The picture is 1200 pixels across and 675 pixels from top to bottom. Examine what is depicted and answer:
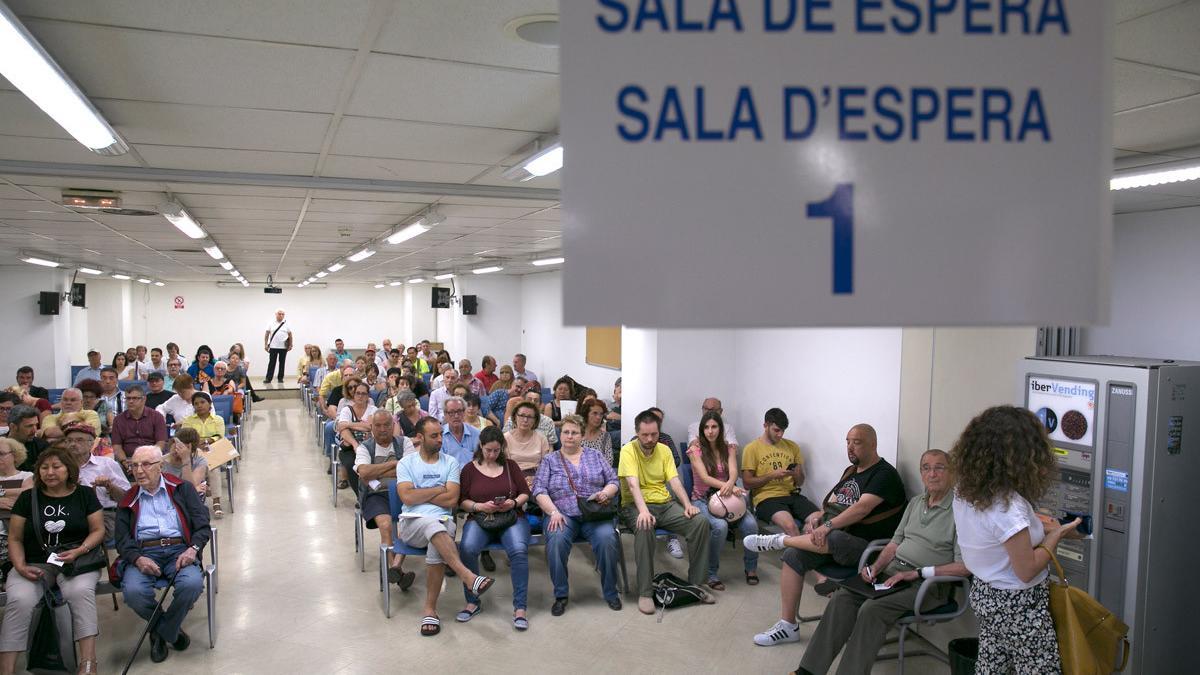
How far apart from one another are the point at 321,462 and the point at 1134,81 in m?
9.86

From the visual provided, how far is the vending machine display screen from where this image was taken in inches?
154

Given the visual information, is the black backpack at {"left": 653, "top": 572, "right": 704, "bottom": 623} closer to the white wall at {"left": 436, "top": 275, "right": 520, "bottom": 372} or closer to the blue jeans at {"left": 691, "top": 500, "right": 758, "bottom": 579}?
the blue jeans at {"left": 691, "top": 500, "right": 758, "bottom": 579}

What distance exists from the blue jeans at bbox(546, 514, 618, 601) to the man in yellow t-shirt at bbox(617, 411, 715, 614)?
0.71 feet

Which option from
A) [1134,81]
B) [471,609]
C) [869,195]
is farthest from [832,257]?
[471,609]

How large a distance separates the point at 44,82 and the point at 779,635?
4.54 m

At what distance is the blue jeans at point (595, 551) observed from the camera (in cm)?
520

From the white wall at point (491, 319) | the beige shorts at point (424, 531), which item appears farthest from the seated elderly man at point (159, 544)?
the white wall at point (491, 319)

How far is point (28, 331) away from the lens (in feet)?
44.1

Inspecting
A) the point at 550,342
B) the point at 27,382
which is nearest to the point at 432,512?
the point at 27,382

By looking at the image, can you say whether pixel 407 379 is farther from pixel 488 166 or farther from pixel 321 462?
pixel 488 166

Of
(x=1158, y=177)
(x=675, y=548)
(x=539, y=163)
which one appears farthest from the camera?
(x=675, y=548)

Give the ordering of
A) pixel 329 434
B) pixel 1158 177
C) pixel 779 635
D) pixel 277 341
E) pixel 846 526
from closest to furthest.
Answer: pixel 1158 177 → pixel 779 635 → pixel 846 526 → pixel 329 434 → pixel 277 341

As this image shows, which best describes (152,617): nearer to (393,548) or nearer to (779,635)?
(393,548)

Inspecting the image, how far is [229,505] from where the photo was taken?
7.80m
